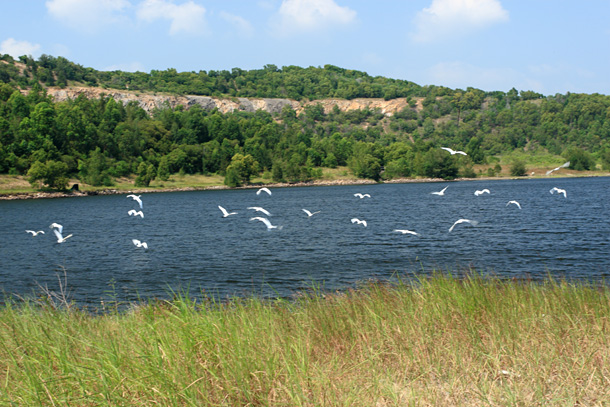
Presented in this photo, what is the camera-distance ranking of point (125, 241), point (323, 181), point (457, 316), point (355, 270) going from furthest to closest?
point (323, 181)
point (125, 241)
point (355, 270)
point (457, 316)

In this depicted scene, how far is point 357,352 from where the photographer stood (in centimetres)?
701

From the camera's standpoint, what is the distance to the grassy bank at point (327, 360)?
5.38 meters

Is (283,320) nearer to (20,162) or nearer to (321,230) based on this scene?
(321,230)

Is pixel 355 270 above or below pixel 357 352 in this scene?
below

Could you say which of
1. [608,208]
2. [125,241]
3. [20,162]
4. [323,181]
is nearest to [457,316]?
[125,241]

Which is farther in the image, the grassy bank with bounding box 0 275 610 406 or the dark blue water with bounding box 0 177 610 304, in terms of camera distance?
the dark blue water with bounding box 0 177 610 304

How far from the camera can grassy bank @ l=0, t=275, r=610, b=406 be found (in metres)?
5.38

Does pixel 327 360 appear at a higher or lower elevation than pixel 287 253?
higher

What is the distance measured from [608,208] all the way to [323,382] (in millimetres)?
59778

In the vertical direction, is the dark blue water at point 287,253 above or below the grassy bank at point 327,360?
below

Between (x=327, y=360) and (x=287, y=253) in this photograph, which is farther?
(x=287, y=253)

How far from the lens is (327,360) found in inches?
Result: 263

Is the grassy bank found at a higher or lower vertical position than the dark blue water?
higher

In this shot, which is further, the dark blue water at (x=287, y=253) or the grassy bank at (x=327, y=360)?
the dark blue water at (x=287, y=253)
